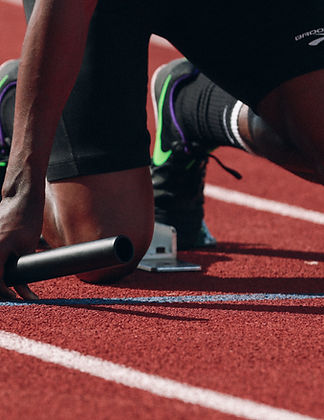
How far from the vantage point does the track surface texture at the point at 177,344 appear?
1.41 meters

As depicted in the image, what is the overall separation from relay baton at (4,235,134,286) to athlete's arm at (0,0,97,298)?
0.06 metres

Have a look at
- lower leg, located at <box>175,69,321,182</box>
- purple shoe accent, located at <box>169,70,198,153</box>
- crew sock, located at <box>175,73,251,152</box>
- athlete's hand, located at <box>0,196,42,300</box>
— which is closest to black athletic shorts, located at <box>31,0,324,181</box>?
lower leg, located at <box>175,69,321,182</box>

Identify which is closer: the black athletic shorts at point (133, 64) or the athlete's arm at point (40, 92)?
the athlete's arm at point (40, 92)

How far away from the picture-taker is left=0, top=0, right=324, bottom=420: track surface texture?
4.63 feet

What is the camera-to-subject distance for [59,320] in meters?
1.89

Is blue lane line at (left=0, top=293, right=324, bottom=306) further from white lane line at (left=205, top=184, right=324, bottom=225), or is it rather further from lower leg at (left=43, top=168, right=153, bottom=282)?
white lane line at (left=205, top=184, right=324, bottom=225)

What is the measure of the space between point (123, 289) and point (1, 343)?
63cm

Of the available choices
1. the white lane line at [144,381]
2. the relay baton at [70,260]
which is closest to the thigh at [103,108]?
the relay baton at [70,260]

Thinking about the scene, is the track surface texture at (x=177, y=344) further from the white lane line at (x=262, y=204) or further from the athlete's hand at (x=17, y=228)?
the white lane line at (x=262, y=204)

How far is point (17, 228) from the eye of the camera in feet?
6.10

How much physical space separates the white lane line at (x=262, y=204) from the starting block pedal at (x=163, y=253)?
96cm

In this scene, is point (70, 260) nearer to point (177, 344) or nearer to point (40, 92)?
point (177, 344)

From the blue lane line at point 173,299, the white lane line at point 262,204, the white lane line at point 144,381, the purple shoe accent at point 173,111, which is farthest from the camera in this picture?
the white lane line at point 262,204

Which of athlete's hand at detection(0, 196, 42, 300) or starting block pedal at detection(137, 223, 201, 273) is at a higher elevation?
athlete's hand at detection(0, 196, 42, 300)
